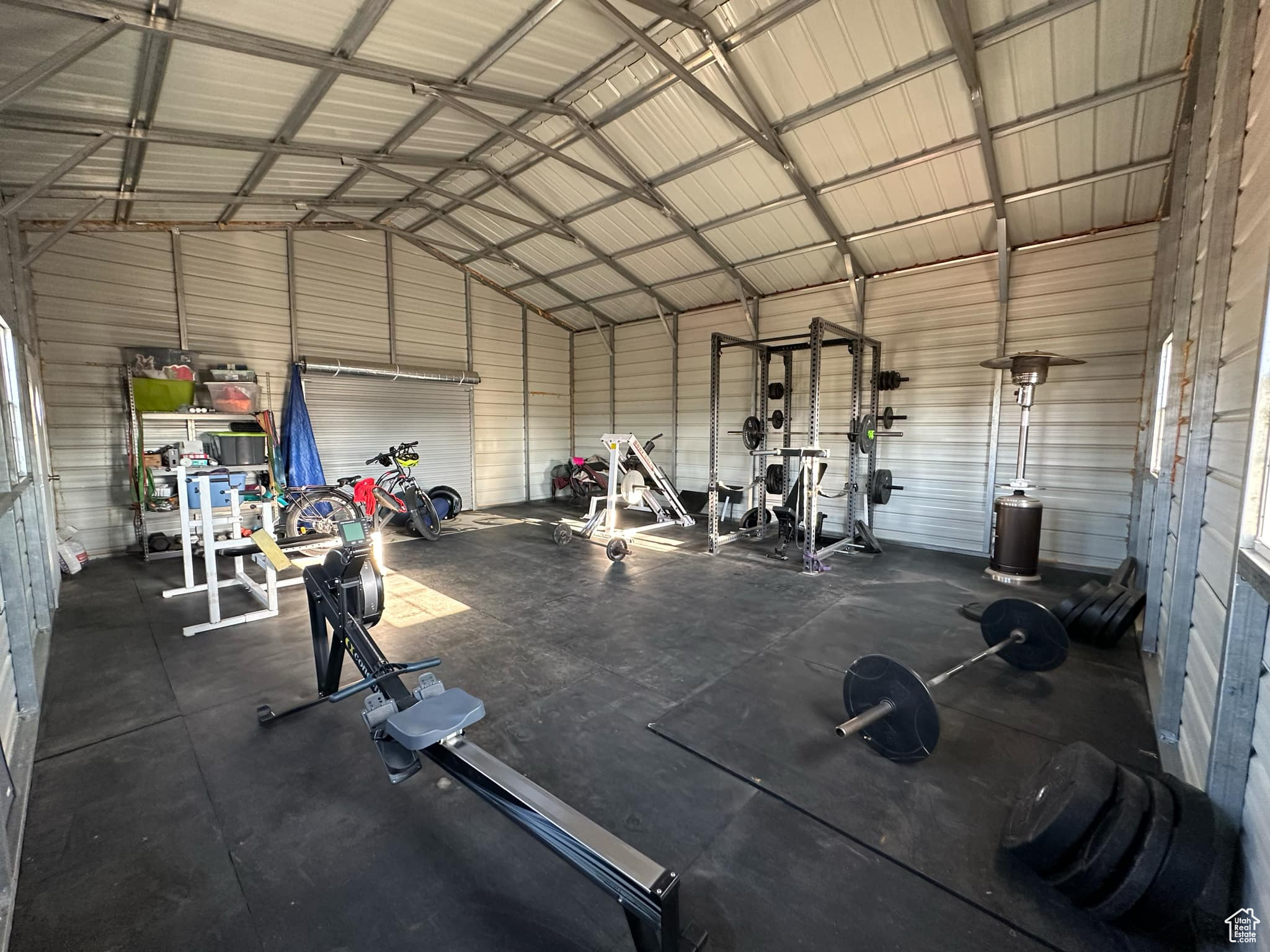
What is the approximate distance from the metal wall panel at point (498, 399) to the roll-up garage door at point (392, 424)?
12.3 inches

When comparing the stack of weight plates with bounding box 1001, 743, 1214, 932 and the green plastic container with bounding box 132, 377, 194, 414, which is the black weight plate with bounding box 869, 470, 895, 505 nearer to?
the stack of weight plates with bounding box 1001, 743, 1214, 932

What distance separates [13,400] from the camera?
11.7ft

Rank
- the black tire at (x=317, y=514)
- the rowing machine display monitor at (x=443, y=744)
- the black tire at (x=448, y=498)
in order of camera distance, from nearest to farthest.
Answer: the rowing machine display monitor at (x=443, y=744), the black tire at (x=317, y=514), the black tire at (x=448, y=498)

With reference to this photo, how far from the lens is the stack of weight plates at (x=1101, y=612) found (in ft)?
11.8

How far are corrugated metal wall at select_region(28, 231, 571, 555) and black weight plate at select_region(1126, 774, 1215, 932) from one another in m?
8.94

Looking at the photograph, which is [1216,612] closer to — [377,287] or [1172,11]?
[1172,11]

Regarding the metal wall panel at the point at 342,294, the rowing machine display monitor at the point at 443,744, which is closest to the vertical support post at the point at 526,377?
the metal wall panel at the point at 342,294

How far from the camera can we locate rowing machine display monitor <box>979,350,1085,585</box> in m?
5.03

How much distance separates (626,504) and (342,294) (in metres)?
5.46

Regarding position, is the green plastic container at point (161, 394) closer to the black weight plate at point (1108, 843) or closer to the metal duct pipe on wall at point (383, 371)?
the metal duct pipe on wall at point (383, 371)

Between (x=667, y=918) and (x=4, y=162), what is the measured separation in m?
6.84

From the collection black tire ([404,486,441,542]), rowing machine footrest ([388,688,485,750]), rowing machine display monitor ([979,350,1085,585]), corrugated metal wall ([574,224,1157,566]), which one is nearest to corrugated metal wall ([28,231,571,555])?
black tire ([404,486,441,542])

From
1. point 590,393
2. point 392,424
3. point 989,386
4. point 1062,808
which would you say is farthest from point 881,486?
point 392,424

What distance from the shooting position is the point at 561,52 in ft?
14.4
